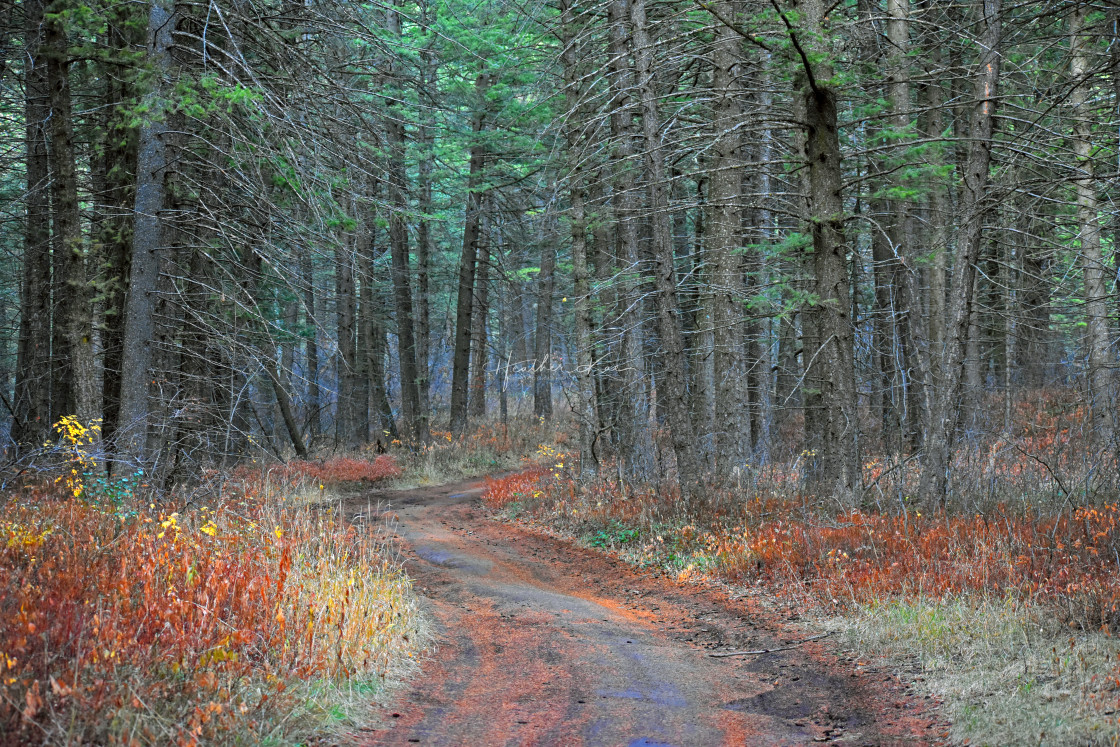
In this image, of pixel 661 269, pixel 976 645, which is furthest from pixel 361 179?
pixel 976 645

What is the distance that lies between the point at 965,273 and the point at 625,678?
6.85 metres

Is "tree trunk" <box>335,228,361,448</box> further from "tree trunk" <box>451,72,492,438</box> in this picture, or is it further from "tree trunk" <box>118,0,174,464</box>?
"tree trunk" <box>118,0,174,464</box>

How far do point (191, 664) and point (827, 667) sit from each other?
14.7ft

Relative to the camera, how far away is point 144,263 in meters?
8.68

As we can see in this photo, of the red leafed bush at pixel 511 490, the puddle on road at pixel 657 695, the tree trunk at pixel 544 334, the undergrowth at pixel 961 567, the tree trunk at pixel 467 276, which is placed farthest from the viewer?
the tree trunk at pixel 544 334

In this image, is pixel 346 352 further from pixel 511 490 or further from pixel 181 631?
pixel 181 631

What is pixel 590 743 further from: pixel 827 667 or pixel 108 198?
pixel 108 198

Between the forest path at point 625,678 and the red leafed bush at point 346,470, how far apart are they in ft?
28.8

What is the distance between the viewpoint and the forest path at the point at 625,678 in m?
4.63

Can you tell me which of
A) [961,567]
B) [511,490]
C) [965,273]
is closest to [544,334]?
[511,490]

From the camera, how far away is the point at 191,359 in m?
10.8

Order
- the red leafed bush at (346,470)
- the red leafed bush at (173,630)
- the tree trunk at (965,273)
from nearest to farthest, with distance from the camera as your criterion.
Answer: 1. the red leafed bush at (173,630)
2. the tree trunk at (965,273)
3. the red leafed bush at (346,470)

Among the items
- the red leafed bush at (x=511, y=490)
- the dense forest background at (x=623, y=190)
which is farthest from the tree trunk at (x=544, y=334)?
the red leafed bush at (x=511, y=490)

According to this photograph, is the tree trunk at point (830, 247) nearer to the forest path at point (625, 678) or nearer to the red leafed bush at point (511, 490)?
the forest path at point (625, 678)
